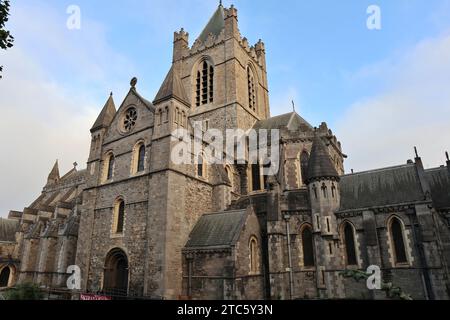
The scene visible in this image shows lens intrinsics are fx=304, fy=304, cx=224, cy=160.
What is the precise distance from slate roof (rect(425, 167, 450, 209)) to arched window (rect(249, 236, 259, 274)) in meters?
10.8

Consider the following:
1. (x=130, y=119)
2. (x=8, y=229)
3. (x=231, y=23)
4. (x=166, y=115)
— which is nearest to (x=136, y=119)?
(x=130, y=119)

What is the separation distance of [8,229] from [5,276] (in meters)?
6.51

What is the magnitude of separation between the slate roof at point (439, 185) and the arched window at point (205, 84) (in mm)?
21026

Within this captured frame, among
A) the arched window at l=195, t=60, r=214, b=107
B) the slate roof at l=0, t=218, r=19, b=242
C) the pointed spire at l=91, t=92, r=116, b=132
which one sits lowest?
the slate roof at l=0, t=218, r=19, b=242

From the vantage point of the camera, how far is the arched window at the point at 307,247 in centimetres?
1828

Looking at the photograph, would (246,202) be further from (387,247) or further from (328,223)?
(387,247)

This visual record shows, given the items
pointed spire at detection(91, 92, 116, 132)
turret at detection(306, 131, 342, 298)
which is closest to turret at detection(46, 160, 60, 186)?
pointed spire at detection(91, 92, 116, 132)

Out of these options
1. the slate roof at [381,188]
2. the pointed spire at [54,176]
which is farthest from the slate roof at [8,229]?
the slate roof at [381,188]

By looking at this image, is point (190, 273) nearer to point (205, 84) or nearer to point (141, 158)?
point (141, 158)

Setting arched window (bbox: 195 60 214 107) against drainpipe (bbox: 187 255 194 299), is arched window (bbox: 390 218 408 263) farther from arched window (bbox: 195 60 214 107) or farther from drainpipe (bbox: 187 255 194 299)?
arched window (bbox: 195 60 214 107)

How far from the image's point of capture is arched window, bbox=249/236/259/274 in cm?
1809
